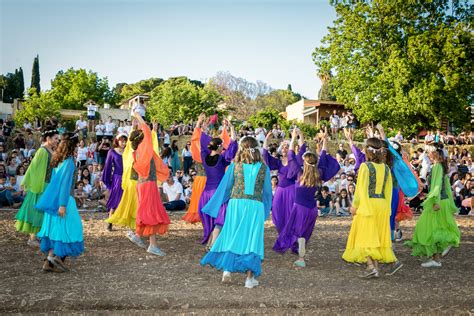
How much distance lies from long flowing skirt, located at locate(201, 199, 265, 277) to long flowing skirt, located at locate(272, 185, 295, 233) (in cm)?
241

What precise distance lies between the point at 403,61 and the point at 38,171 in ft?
84.9

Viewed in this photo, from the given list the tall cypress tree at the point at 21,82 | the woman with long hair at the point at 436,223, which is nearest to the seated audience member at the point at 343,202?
the woman with long hair at the point at 436,223

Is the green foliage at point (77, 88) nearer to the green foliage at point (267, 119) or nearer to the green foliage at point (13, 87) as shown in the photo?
the green foliage at point (13, 87)

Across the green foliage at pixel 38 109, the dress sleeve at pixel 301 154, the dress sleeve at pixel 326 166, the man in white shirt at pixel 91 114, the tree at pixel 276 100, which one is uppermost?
the tree at pixel 276 100

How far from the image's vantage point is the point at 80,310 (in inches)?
228

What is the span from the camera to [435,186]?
8508 mm

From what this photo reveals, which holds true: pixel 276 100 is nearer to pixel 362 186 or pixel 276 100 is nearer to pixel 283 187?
pixel 283 187

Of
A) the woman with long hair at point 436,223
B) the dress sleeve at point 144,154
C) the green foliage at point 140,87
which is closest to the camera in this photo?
the woman with long hair at point 436,223

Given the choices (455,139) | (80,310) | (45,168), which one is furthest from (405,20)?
(80,310)

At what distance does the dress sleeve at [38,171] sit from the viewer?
8.40 metres

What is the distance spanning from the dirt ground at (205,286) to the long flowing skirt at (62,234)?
14.6 inches

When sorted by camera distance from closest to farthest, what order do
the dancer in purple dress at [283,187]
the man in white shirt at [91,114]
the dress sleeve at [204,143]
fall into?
the dancer in purple dress at [283,187] < the dress sleeve at [204,143] < the man in white shirt at [91,114]

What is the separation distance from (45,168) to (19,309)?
3152 millimetres

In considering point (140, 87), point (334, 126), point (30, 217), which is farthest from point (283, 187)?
point (140, 87)
